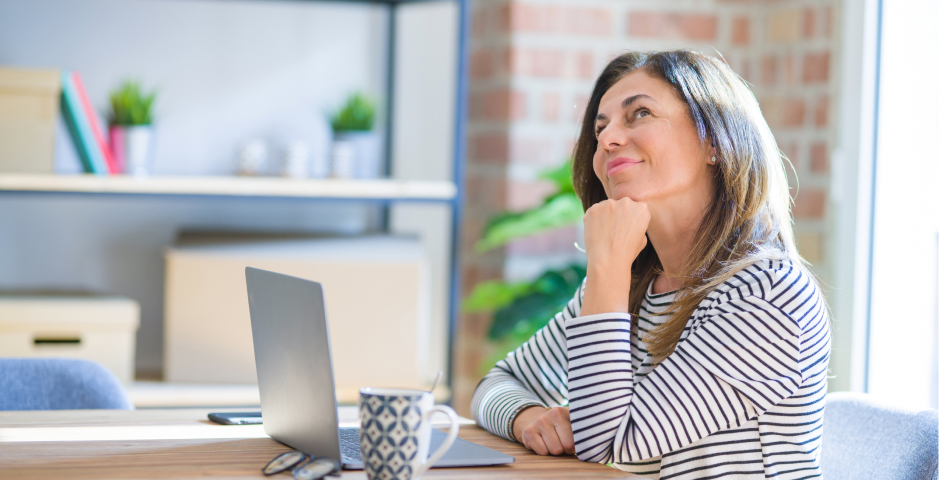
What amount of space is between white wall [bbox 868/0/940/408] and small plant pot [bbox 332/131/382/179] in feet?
3.93

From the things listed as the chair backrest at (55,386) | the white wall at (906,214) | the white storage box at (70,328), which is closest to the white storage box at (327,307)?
the white storage box at (70,328)

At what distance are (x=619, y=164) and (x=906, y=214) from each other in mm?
1155

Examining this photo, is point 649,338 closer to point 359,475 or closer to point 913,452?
point 913,452

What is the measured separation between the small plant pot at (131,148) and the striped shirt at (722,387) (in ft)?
4.33

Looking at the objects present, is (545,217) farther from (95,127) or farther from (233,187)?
(95,127)

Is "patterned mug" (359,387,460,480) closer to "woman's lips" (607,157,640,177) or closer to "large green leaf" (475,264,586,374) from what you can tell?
"woman's lips" (607,157,640,177)

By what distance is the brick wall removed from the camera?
2.33 meters

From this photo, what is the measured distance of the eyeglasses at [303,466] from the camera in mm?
929

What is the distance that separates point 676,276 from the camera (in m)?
1.26

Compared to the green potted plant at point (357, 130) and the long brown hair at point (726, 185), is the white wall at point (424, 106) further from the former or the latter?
the long brown hair at point (726, 185)

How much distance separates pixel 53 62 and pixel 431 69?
0.95 m

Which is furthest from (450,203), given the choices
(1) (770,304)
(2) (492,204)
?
(1) (770,304)

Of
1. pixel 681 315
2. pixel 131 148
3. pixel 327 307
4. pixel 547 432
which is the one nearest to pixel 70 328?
pixel 131 148

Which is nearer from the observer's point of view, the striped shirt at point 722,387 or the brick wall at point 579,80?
the striped shirt at point 722,387
